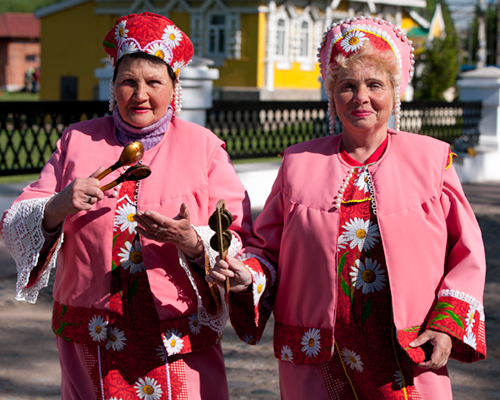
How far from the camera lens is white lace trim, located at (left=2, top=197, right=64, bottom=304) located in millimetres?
2502

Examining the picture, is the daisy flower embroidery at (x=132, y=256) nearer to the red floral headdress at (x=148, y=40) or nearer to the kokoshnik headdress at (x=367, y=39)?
the red floral headdress at (x=148, y=40)

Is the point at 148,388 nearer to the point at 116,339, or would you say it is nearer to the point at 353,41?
the point at 116,339

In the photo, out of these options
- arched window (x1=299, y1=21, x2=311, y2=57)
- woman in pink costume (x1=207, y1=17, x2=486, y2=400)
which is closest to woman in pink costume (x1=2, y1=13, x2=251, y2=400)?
woman in pink costume (x1=207, y1=17, x2=486, y2=400)

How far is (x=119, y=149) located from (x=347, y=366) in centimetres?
119

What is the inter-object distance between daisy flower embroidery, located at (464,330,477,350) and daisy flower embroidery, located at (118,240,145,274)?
1196 mm

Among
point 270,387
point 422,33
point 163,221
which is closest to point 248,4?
point 422,33

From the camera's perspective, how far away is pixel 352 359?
243 centimetres

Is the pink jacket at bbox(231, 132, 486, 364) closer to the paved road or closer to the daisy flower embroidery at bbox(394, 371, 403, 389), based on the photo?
the daisy flower embroidery at bbox(394, 371, 403, 389)

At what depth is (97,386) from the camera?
2588 mm

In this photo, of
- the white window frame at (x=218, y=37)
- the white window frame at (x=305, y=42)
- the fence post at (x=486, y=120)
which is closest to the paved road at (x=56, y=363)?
the fence post at (x=486, y=120)

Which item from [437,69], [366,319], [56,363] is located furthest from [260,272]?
[437,69]

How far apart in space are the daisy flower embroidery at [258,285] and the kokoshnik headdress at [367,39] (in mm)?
758

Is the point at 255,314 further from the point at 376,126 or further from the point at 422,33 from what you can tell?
the point at 422,33

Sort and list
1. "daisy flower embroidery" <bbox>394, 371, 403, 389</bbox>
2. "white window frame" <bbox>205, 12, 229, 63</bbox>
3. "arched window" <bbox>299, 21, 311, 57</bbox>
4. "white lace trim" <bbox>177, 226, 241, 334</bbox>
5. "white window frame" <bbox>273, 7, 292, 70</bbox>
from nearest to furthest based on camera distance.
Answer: "daisy flower embroidery" <bbox>394, 371, 403, 389</bbox>, "white lace trim" <bbox>177, 226, 241, 334</bbox>, "white window frame" <bbox>205, 12, 229, 63</bbox>, "white window frame" <bbox>273, 7, 292, 70</bbox>, "arched window" <bbox>299, 21, 311, 57</bbox>
